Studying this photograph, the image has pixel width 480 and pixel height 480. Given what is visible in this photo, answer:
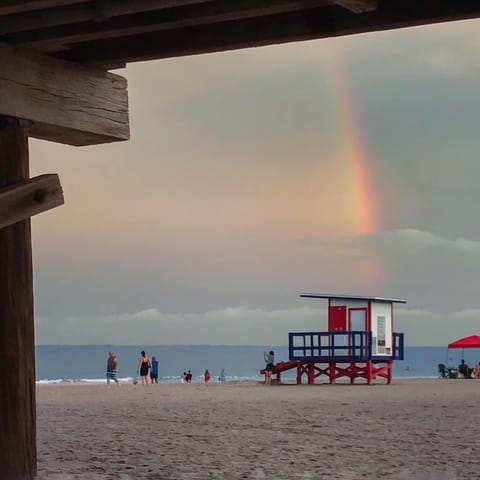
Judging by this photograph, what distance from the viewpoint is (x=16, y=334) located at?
651cm

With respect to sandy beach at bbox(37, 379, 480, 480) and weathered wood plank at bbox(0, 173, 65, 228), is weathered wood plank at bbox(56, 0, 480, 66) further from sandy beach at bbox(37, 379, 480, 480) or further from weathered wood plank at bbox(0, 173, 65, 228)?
sandy beach at bbox(37, 379, 480, 480)

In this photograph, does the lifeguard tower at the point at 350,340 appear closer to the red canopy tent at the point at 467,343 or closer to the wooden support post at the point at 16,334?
the red canopy tent at the point at 467,343

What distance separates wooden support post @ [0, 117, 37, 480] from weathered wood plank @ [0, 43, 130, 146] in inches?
Answer: 6.2

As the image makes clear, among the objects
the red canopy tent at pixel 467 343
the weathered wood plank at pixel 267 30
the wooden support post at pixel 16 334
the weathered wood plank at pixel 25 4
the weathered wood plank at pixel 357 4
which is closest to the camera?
the weathered wood plank at pixel 357 4

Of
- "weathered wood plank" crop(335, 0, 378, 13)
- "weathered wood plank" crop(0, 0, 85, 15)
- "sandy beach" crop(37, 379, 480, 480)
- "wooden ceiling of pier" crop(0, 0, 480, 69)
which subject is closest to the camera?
"weathered wood plank" crop(335, 0, 378, 13)

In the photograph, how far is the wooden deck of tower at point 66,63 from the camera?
5.93 metres

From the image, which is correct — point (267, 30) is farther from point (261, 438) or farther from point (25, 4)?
point (261, 438)

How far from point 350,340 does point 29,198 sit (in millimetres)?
27712

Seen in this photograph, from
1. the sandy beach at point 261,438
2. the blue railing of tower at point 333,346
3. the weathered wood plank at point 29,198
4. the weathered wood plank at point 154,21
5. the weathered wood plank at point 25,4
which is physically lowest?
the sandy beach at point 261,438

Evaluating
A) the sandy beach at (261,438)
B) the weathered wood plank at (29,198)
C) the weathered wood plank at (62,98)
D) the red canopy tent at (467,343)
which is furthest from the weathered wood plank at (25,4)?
the red canopy tent at (467,343)

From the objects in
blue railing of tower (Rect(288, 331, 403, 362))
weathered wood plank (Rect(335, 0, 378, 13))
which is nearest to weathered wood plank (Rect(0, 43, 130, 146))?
weathered wood plank (Rect(335, 0, 378, 13))

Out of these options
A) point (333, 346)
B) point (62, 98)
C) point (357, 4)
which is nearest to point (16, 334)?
point (62, 98)

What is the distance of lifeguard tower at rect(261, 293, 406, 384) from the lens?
110ft

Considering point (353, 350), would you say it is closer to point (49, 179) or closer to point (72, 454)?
point (72, 454)
